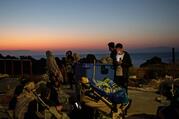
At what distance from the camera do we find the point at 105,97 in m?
7.27

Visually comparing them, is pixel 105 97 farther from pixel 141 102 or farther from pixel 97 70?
pixel 141 102

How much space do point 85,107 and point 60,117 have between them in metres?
0.69

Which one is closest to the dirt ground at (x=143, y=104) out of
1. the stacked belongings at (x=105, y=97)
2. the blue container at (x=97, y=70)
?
the blue container at (x=97, y=70)

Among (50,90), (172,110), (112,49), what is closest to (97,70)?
(50,90)

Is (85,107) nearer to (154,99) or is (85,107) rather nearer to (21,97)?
(21,97)

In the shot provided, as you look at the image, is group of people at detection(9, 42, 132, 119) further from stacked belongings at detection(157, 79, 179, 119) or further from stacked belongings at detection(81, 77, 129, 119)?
stacked belongings at detection(157, 79, 179, 119)

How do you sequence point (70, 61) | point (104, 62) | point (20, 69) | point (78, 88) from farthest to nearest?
point (20, 69), point (70, 61), point (104, 62), point (78, 88)

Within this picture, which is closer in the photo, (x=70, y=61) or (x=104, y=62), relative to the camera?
(x=104, y=62)

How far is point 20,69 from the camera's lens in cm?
1677

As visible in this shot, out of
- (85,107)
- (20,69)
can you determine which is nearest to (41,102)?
(85,107)

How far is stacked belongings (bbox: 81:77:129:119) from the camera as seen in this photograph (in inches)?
284

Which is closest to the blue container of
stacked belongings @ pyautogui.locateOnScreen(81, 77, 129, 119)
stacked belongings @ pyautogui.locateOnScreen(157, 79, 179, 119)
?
stacked belongings @ pyautogui.locateOnScreen(81, 77, 129, 119)

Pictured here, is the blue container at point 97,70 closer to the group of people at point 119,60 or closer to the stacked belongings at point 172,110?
the group of people at point 119,60

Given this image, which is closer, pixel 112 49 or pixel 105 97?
pixel 105 97
